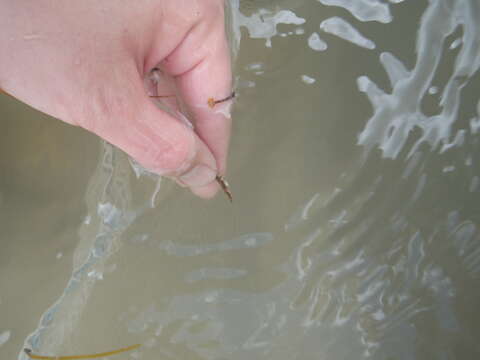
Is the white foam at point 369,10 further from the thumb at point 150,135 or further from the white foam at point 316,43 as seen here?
the thumb at point 150,135

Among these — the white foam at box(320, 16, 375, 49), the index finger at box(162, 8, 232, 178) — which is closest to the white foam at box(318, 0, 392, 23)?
the white foam at box(320, 16, 375, 49)

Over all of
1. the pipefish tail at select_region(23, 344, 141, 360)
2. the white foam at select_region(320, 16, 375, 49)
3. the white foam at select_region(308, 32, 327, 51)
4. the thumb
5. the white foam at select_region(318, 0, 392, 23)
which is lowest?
the pipefish tail at select_region(23, 344, 141, 360)

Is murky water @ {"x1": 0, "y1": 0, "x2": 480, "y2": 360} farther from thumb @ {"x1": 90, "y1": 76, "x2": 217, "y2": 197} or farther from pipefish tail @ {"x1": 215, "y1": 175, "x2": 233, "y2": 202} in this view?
thumb @ {"x1": 90, "y1": 76, "x2": 217, "y2": 197}

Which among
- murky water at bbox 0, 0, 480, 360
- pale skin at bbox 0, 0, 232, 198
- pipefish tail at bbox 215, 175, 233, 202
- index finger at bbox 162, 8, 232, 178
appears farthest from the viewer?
murky water at bbox 0, 0, 480, 360

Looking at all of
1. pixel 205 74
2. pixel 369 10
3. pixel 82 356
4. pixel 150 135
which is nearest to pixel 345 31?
pixel 369 10

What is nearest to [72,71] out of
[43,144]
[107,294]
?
[43,144]

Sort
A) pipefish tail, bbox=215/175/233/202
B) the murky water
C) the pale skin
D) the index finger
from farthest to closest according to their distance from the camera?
the murky water < pipefish tail, bbox=215/175/233/202 < the index finger < the pale skin

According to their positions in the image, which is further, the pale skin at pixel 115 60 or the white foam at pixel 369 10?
the white foam at pixel 369 10

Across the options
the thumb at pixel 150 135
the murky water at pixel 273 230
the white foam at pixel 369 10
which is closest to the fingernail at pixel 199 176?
the thumb at pixel 150 135
